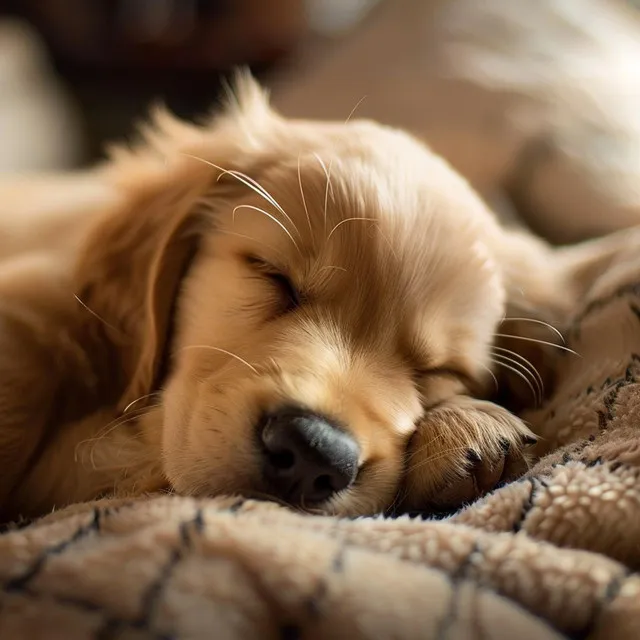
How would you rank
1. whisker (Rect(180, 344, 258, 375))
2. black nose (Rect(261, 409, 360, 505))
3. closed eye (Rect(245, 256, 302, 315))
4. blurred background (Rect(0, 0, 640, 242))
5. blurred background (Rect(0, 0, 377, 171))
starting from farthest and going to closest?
blurred background (Rect(0, 0, 377, 171)), blurred background (Rect(0, 0, 640, 242)), closed eye (Rect(245, 256, 302, 315)), whisker (Rect(180, 344, 258, 375)), black nose (Rect(261, 409, 360, 505))

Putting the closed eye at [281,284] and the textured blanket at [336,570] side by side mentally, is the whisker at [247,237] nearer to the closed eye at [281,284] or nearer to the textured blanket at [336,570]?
the closed eye at [281,284]

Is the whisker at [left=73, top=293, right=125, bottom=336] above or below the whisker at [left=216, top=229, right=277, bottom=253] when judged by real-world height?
below

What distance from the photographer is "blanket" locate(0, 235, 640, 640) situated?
66cm

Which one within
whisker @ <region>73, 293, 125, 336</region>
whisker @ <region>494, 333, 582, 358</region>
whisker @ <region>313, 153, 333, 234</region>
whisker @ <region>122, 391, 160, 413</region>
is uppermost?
whisker @ <region>313, 153, 333, 234</region>

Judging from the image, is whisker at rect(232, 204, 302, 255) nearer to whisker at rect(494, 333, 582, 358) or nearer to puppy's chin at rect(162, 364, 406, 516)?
puppy's chin at rect(162, 364, 406, 516)

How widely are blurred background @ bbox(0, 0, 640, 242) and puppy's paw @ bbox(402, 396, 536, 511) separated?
901mm

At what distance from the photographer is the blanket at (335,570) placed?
66cm

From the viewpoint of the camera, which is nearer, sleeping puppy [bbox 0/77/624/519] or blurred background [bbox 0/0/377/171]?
sleeping puppy [bbox 0/77/624/519]

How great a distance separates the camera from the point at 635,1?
2.88 m

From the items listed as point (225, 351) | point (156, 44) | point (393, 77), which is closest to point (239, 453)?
point (225, 351)

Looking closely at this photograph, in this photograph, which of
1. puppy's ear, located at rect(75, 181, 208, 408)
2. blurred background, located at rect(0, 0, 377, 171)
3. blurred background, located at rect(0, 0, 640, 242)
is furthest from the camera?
blurred background, located at rect(0, 0, 377, 171)

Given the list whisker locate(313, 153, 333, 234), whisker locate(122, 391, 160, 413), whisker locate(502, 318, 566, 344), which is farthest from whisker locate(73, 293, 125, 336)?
whisker locate(502, 318, 566, 344)

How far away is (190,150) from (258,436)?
28.9 inches

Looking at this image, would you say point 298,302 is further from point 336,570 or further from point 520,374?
point 336,570
